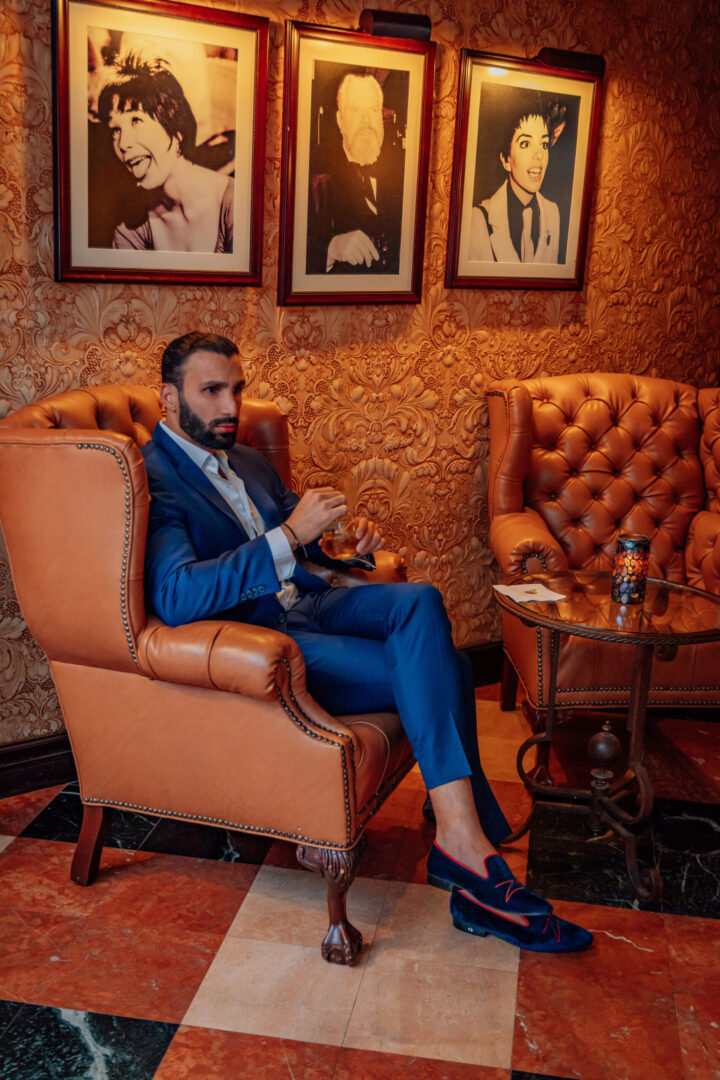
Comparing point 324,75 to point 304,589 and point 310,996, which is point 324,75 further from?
point 310,996

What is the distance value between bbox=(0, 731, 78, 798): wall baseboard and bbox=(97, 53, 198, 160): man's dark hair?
1.72 m

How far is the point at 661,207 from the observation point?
400cm

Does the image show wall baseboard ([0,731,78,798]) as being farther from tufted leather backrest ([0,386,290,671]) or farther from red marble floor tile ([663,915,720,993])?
red marble floor tile ([663,915,720,993])

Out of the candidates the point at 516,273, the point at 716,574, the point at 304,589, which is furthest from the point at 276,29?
the point at 716,574

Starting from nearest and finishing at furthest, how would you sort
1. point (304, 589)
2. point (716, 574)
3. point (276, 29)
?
point (304, 589) < point (276, 29) < point (716, 574)

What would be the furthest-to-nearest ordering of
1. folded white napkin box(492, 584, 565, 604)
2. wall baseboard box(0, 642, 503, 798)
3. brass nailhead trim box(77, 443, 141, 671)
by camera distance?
wall baseboard box(0, 642, 503, 798)
folded white napkin box(492, 584, 565, 604)
brass nailhead trim box(77, 443, 141, 671)

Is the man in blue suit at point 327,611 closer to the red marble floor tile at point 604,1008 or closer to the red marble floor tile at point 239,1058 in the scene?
the red marble floor tile at point 604,1008

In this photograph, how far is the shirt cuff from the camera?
2342mm

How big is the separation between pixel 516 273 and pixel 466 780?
2000 millimetres

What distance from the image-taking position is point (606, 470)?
3660mm

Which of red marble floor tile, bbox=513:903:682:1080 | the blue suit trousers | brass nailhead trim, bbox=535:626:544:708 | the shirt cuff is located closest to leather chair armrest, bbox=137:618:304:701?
the shirt cuff

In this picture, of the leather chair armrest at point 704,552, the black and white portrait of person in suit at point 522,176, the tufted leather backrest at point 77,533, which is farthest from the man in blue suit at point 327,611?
the black and white portrait of person in suit at point 522,176

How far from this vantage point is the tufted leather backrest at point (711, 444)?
3672 mm

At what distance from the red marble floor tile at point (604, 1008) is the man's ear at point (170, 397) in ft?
4.92
